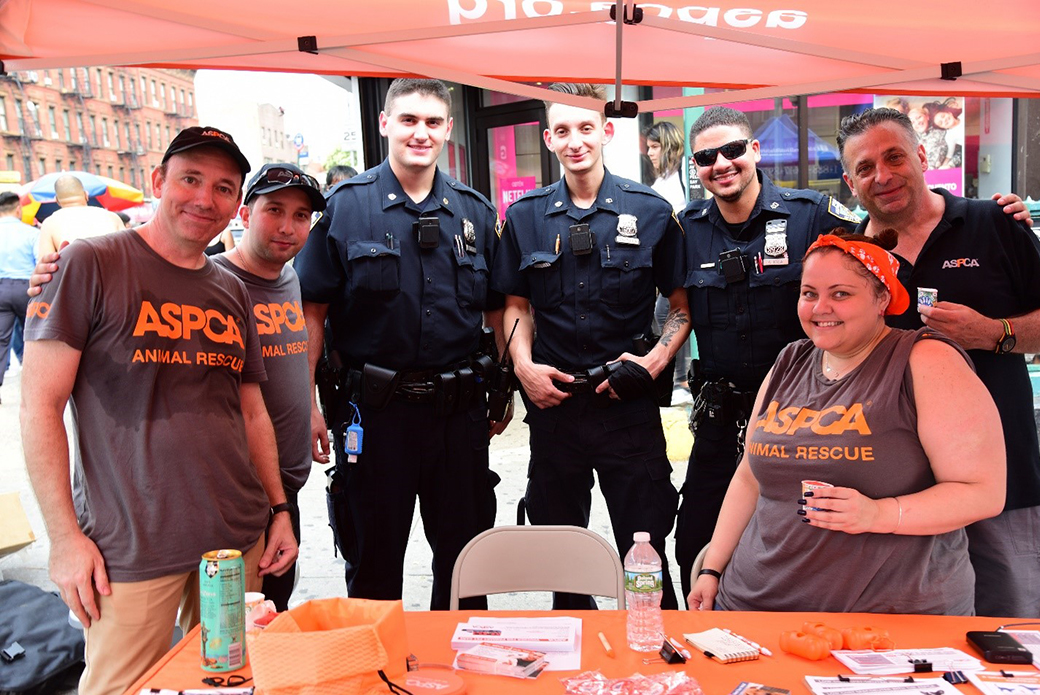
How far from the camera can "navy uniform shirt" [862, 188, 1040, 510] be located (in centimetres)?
271

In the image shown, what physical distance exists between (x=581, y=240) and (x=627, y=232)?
7.9 inches

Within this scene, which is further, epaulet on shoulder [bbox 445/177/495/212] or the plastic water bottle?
epaulet on shoulder [bbox 445/177/495/212]

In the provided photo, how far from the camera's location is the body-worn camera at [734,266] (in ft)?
10.4

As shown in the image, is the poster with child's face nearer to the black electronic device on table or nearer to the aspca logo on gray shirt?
the aspca logo on gray shirt

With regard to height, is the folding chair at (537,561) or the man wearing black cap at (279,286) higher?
the man wearing black cap at (279,286)

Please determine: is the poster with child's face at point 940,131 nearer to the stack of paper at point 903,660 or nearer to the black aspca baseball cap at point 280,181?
the black aspca baseball cap at point 280,181

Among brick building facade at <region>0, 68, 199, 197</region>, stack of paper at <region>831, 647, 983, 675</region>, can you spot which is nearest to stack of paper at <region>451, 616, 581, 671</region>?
stack of paper at <region>831, 647, 983, 675</region>

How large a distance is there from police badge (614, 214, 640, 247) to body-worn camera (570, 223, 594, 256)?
124mm

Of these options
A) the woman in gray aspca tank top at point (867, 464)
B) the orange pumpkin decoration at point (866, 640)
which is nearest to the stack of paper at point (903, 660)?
the orange pumpkin decoration at point (866, 640)

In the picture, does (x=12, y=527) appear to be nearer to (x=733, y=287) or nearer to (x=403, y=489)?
(x=403, y=489)

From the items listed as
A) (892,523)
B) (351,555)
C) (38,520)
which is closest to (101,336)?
(351,555)

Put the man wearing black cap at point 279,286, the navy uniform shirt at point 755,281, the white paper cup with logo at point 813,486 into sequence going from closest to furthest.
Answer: the white paper cup with logo at point 813,486 < the man wearing black cap at point 279,286 < the navy uniform shirt at point 755,281

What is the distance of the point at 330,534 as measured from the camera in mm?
5352

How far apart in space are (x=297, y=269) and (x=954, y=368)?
242cm
